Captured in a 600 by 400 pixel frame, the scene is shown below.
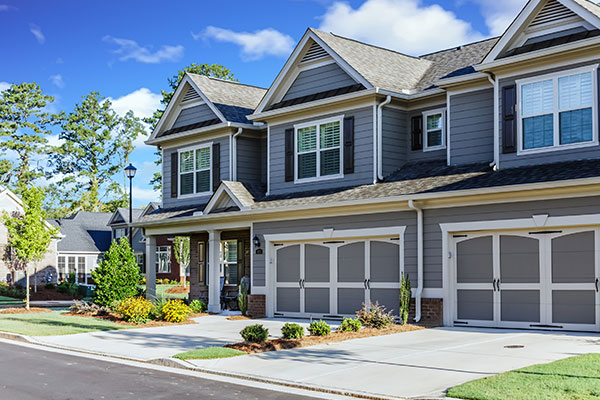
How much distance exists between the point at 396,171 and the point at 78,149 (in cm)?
5737

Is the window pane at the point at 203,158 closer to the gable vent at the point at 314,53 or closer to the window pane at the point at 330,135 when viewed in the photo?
the gable vent at the point at 314,53

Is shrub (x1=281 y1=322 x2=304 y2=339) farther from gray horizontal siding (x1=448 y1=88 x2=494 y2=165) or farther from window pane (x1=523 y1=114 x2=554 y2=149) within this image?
window pane (x1=523 y1=114 x2=554 y2=149)

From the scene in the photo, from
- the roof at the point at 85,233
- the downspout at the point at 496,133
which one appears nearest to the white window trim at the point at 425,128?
the downspout at the point at 496,133

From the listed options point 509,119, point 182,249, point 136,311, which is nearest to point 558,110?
point 509,119

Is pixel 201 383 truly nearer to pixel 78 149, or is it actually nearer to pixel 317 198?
pixel 317 198

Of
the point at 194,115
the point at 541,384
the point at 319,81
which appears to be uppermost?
the point at 319,81

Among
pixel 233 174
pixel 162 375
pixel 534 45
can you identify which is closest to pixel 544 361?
pixel 162 375

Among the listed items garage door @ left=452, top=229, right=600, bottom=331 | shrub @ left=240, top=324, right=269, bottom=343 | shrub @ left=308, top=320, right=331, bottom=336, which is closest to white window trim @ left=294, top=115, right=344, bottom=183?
garage door @ left=452, top=229, right=600, bottom=331

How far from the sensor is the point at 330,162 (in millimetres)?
21750

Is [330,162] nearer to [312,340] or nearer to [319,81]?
[319,81]

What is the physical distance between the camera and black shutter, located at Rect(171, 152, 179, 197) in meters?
27.3

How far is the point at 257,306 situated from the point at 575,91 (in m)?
11.4

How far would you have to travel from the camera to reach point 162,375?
12.0 m

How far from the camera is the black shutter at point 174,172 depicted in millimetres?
27344
